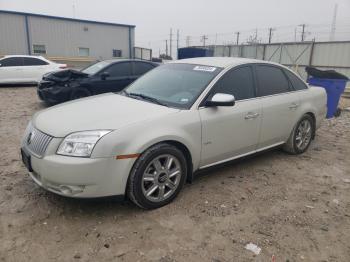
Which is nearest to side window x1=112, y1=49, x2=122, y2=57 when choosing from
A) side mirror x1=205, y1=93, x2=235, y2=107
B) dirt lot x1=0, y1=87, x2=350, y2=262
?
dirt lot x1=0, y1=87, x2=350, y2=262

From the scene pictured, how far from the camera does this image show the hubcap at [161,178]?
3342 mm

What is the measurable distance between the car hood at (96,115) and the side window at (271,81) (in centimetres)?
160

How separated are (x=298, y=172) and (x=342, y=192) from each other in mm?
702

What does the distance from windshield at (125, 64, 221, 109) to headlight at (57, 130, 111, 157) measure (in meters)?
1.03

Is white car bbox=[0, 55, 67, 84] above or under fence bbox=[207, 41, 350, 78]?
under

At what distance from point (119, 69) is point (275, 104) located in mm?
5577

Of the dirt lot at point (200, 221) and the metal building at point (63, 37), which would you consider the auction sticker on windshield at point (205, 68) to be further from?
the metal building at point (63, 37)

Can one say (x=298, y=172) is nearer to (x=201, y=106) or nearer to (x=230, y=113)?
(x=230, y=113)

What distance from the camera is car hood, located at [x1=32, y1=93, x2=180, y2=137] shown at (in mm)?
3168

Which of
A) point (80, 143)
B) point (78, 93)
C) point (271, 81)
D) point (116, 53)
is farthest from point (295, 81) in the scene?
point (116, 53)

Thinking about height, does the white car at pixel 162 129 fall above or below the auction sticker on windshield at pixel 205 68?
below

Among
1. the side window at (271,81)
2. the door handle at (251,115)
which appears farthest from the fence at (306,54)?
the door handle at (251,115)

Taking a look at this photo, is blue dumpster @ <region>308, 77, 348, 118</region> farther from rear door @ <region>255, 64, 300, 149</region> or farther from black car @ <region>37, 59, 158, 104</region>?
black car @ <region>37, 59, 158, 104</region>

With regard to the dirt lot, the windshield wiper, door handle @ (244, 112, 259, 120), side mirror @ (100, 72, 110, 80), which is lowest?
the dirt lot
